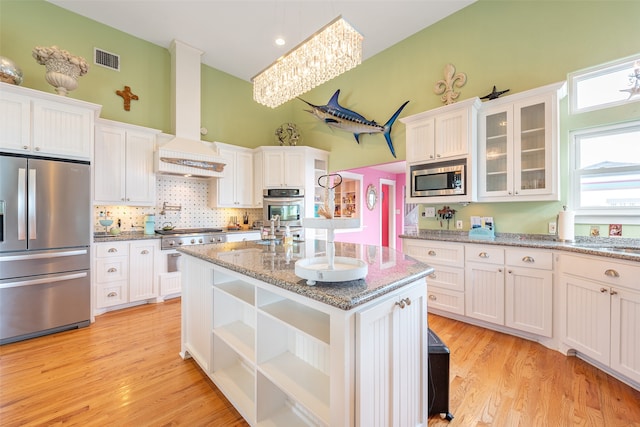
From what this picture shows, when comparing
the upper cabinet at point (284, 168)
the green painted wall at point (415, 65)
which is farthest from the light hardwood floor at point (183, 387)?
the upper cabinet at point (284, 168)

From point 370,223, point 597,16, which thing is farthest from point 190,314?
point 370,223

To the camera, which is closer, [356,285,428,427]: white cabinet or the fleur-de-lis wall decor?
[356,285,428,427]: white cabinet

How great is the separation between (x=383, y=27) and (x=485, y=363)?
402 centimetres

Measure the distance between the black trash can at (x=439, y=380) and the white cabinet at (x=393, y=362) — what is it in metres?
0.21

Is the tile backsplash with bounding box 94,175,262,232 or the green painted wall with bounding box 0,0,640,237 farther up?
the green painted wall with bounding box 0,0,640,237

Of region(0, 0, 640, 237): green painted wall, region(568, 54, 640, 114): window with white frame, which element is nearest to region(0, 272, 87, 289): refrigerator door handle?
region(0, 0, 640, 237): green painted wall

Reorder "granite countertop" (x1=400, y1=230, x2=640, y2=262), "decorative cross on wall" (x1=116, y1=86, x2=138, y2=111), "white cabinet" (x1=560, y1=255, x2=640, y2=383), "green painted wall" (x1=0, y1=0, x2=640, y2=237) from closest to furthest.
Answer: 1. "white cabinet" (x1=560, y1=255, x2=640, y2=383)
2. "granite countertop" (x1=400, y1=230, x2=640, y2=262)
3. "green painted wall" (x1=0, y1=0, x2=640, y2=237)
4. "decorative cross on wall" (x1=116, y1=86, x2=138, y2=111)

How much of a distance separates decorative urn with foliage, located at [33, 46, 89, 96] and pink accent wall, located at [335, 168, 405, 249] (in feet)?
14.5

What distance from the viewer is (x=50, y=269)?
2504mm

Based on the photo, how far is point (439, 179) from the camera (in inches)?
120

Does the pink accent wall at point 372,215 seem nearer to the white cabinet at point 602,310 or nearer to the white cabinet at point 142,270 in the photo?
the white cabinet at point 142,270

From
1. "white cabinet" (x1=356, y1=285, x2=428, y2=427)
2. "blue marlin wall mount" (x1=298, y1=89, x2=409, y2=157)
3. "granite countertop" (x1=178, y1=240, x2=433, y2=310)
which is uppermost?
"blue marlin wall mount" (x1=298, y1=89, x2=409, y2=157)

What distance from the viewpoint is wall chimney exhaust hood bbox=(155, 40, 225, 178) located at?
3.67m

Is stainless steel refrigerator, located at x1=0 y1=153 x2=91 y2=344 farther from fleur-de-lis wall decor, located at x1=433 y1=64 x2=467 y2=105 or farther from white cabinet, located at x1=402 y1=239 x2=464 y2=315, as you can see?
fleur-de-lis wall decor, located at x1=433 y1=64 x2=467 y2=105
